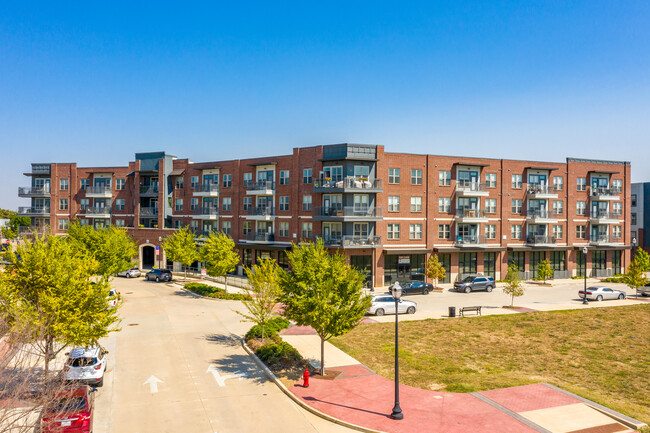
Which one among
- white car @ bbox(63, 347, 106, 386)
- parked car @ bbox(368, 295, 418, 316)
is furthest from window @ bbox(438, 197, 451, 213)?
white car @ bbox(63, 347, 106, 386)

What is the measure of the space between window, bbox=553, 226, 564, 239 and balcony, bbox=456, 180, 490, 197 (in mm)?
12061

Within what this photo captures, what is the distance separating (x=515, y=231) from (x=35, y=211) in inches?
2735

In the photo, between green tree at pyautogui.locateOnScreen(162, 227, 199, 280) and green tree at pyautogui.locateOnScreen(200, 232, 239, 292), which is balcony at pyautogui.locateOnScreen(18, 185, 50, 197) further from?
green tree at pyautogui.locateOnScreen(200, 232, 239, 292)

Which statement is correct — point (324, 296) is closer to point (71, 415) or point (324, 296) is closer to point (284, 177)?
point (71, 415)

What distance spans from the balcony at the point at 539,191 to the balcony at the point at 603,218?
7.42 meters

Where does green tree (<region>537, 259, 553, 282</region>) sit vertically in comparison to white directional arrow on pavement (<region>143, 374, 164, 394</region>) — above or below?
above

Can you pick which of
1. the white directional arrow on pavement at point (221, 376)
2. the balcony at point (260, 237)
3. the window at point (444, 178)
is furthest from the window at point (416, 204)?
the white directional arrow on pavement at point (221, 376)

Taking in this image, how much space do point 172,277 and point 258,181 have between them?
1559 cm

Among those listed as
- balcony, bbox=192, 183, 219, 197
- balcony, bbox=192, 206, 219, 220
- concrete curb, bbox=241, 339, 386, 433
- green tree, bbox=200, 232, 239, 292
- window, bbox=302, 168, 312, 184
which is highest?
window, bbox=302, 168, 312, 184

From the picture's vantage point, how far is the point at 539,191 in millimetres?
54344

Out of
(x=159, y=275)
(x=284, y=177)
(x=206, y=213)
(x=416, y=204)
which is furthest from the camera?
(x=206, y=213)

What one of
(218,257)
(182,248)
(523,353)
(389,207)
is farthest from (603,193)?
(182,248)

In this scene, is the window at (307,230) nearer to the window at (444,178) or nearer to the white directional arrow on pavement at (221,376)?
the window at (444,178)

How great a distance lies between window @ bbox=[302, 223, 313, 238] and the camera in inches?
1906
